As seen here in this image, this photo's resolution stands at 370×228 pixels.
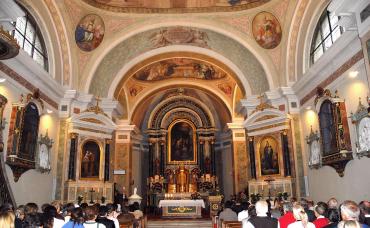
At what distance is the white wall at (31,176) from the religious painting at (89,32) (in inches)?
127

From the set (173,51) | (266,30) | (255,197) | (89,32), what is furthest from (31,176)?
(266,30)

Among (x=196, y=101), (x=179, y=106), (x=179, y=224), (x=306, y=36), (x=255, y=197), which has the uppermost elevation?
(x=196, y=101)

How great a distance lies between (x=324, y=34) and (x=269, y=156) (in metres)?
4.80

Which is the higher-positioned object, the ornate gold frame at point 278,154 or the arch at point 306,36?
the arch at point 306,36

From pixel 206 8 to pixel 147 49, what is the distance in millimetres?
3158

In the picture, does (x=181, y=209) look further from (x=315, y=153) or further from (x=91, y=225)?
(x=91, y=225)

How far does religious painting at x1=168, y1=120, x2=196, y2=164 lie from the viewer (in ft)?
72.6

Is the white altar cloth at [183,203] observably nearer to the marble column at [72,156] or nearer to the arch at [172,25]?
the marble column at [72,156]

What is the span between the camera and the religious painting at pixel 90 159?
1307cm

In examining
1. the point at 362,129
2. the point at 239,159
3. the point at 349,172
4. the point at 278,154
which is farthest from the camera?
the point at 239,159

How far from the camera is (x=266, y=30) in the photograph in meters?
13.8

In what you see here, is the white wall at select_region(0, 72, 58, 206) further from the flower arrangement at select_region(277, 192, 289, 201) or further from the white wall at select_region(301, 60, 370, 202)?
the white wall at select_region(301, 60, 370, 202)

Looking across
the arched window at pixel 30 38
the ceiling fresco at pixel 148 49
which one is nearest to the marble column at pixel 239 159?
the ceiling fresco at pixel 148 49

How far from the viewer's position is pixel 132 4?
45.5 ft
